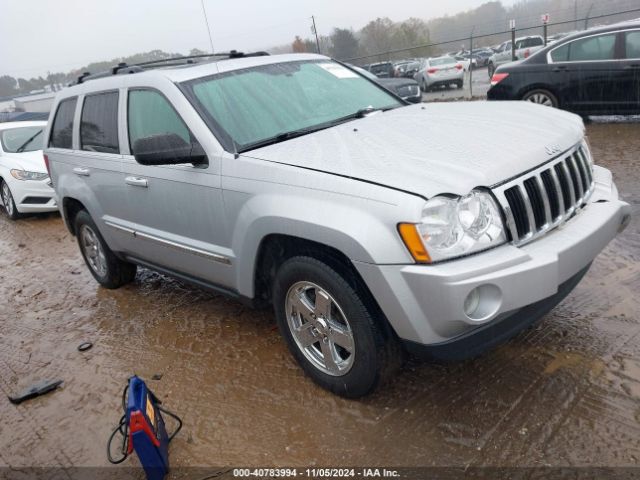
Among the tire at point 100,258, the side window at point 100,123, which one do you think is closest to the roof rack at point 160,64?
the side window at point 100,123

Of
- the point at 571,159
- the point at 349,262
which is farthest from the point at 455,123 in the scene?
the point at 349,262

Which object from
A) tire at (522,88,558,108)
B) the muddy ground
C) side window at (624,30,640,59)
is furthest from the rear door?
the muddy ground

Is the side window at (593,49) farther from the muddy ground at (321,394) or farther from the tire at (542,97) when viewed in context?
the muddy ground at (321,394)

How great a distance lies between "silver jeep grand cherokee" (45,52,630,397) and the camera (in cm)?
230

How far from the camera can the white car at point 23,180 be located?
330 inches

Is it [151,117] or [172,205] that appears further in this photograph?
[151,117]

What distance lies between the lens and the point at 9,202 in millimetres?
8758

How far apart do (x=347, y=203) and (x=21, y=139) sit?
8722 mm

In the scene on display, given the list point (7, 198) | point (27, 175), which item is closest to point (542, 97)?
point (27, 175)

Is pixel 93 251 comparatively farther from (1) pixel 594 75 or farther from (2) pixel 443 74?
(2) pixel 443 74

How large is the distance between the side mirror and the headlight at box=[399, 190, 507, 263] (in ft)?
4.69

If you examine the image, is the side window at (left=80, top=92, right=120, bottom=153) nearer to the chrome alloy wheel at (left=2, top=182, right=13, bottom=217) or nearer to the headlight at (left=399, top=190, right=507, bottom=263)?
the headlight at (left=399, top=190, right=507, bottom=263)

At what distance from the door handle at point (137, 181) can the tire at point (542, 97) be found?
23.5ft

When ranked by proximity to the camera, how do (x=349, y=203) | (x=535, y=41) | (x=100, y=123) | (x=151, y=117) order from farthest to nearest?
(x=535, y=41) → (x=100, y=123) → (x=151, y=117) → (x=349, y=203)
